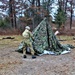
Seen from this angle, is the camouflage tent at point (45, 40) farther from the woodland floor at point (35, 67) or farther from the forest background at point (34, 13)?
the forest background at point (34, 13)

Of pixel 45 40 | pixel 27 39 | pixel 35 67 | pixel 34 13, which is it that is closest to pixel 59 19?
pixel 34 13

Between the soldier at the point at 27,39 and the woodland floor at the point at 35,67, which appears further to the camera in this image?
the soldier at the point at 27,39

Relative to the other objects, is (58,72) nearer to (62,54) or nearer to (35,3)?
(62,54)

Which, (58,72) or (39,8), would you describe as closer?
(58,72)

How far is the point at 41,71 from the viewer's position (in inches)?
326

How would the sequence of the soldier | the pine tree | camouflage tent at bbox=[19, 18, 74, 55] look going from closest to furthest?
the soldier
camouflage tent at bbox=[19, 18, 74, 55]
the pine tree

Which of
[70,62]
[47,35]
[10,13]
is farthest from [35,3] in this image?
[70,62]

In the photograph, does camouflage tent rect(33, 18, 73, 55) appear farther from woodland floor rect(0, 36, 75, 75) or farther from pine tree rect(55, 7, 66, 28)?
pine tree rect(55, 7, 66, 28)

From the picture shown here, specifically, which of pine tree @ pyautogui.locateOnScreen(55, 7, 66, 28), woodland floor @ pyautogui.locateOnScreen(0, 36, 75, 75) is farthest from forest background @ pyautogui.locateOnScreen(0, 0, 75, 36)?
woodland floor @ pyautogui.locateOnScreen(0, 36, 75, 75)

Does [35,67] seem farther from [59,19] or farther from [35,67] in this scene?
[59,19]

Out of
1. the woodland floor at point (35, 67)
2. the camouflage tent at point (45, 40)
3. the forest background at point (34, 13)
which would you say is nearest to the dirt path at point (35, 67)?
the woodland floor at point (35, 67)

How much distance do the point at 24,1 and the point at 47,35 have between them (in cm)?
2342

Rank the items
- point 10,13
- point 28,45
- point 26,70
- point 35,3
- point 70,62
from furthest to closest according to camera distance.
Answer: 1. point 35,3
2. point 10,13
3. point 28,45
4. point 70,62
5. point 26,70

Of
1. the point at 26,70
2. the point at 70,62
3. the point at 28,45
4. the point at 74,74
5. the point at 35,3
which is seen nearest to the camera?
the point at 74,74
